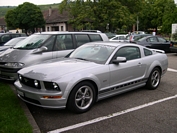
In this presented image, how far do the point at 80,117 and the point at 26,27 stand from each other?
46.4 metres

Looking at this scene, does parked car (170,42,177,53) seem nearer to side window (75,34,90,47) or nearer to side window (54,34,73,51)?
side window (75,34,90,47)

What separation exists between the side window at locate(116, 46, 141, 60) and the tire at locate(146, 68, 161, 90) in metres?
0.78

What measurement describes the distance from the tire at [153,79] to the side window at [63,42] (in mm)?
2951

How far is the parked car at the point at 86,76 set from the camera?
4.13 m

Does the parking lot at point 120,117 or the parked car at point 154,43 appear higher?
the parked car at point 154,43

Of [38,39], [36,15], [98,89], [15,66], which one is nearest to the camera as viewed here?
[98,89]

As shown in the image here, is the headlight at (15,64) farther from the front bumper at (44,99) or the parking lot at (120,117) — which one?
the front bumper at (44,99)

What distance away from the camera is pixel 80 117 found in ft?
14.1

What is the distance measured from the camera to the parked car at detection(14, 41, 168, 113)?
13.5 ft

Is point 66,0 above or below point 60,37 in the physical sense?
above

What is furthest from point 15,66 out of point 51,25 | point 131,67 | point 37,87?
point 51,25

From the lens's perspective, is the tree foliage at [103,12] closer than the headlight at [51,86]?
No

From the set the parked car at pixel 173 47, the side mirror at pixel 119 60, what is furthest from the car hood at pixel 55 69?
the parked car at pixel 173 47

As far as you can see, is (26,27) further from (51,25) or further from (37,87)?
(37,87)
